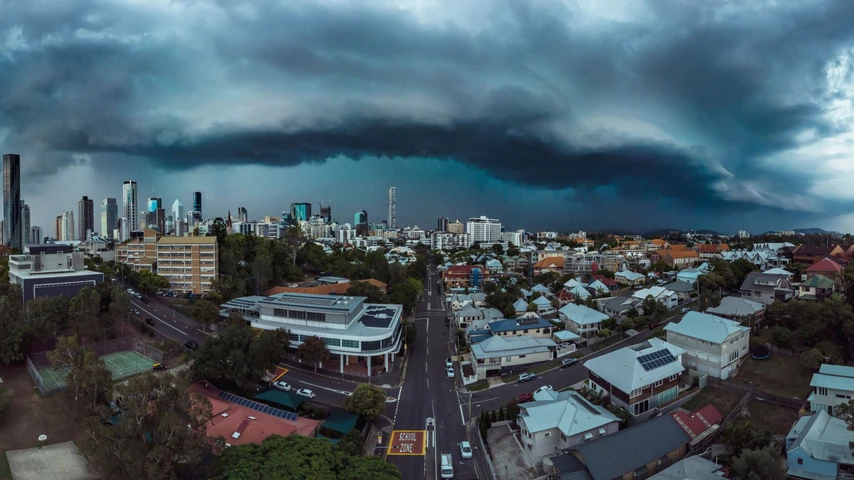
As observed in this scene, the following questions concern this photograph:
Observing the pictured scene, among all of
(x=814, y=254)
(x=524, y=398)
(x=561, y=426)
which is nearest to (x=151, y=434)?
(x=561, y=426)

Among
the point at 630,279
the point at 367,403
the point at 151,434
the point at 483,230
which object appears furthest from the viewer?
the point at 483,230

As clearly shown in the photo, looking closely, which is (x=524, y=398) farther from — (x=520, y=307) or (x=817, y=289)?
(x=817, y=289)

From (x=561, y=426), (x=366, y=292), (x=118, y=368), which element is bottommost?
(x=118, y=368)

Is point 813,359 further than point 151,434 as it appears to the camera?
Yes

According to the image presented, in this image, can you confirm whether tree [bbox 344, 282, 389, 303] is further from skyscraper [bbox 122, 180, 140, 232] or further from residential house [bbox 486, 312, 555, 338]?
skyscraper [bbox 122, 180, 140, 232]

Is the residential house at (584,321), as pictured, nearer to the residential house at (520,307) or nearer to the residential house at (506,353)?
the residential house at (506,353)

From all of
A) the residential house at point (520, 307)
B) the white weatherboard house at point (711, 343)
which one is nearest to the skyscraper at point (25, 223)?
the residential house at point (520, 307)

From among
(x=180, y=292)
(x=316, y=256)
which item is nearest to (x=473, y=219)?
(x=316, y=256)
